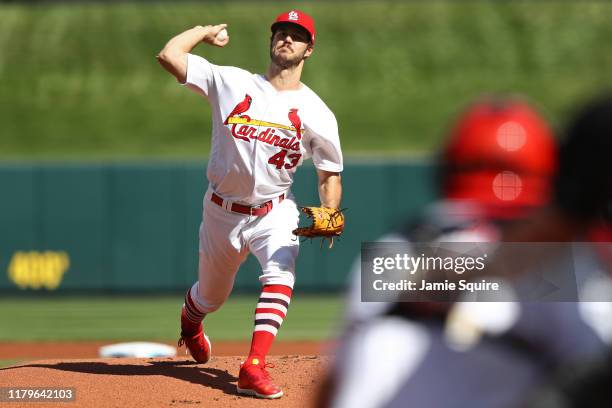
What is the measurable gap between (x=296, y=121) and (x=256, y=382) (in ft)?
4.33

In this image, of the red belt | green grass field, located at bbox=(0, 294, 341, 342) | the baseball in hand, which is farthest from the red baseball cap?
green grass field, located at bbox=(0, 294, 341, 342)

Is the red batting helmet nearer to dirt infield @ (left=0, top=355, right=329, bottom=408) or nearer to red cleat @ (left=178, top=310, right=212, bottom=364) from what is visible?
dirt infield @ (left=0, top=355, right=329, bottom=408)

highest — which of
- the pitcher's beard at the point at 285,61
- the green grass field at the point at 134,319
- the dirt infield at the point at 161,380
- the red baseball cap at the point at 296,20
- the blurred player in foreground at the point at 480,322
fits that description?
the red baseball cap at the point at 296,20

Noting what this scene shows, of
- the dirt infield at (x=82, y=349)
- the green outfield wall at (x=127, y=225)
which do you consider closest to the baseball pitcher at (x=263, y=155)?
the dirt infield at (x=82, y=349)

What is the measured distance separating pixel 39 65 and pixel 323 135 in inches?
1017

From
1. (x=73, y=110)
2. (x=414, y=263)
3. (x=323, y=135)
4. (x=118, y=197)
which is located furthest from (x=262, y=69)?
(x=414, y=263)

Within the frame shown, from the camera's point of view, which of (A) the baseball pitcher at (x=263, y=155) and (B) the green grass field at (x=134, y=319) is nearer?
(A) the baseball pitcher at (x=263, y=155)

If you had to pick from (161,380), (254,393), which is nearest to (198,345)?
(161,380)

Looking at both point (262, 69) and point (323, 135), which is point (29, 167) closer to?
point (323, 135)

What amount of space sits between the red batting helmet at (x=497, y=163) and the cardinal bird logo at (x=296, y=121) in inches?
160

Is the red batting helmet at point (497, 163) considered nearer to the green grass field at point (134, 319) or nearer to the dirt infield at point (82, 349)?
the dirt infield at point (82, 349)

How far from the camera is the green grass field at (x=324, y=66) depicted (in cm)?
2511

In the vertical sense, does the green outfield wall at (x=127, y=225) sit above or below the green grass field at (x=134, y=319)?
above

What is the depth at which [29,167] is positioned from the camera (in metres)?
13.5
